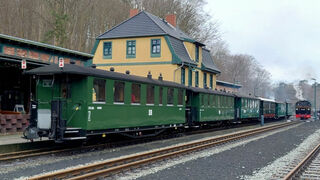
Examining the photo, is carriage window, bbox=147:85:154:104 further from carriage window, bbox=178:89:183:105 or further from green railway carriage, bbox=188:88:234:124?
green railway carriage, bbox=188:88:234:124

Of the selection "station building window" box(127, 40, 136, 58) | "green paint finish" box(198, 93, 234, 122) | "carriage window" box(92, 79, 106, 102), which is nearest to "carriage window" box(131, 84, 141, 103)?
"carriage window" box(92, 79, 106, 102)

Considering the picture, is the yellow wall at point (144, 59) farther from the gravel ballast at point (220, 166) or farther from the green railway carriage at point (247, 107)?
the gravel ballast at point (220, 166)

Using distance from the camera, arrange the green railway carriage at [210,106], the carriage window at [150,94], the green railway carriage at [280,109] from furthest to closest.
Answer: the green railway carriage at [280,109] < the green railway carriage at [210,106] < the carriage window at [150,94]

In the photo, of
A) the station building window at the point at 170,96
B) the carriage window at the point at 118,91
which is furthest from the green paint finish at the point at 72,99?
the station building window at the point at 170,96

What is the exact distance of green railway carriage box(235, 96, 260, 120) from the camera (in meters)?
31.8

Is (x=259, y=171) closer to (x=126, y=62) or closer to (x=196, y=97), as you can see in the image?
(x=196, y=97)

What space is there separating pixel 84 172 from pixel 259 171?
4855 millimetres

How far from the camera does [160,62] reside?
32656mm

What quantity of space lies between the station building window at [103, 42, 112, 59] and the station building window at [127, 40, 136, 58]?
1858mm

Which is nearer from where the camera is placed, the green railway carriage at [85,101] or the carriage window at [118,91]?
the green railway carriage at [85,101]

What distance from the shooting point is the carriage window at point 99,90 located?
12.6 metres

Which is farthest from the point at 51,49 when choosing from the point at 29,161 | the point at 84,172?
the point at 84,172

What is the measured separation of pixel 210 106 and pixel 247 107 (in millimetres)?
10636

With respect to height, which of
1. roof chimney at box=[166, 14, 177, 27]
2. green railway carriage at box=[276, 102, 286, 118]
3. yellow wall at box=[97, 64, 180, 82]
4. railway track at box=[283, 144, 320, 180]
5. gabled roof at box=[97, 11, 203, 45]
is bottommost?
railway track at box=[283, 144, 320, 180]
